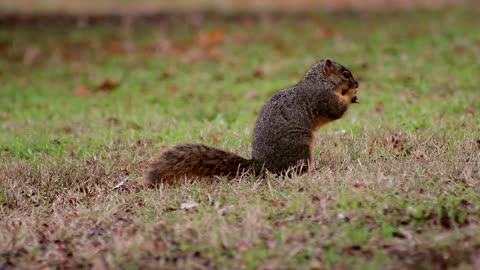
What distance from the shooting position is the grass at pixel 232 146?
15.5 feet

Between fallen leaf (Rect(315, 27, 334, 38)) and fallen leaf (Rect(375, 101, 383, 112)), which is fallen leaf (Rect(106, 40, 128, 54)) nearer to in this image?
fallen leaf (Rect(315, 27, 334, 38))

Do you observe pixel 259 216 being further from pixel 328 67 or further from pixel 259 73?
pixel 259 73

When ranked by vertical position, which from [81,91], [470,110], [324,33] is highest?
[324,33]

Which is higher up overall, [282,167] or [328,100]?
[328,100]

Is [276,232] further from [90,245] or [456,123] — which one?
[456,123]

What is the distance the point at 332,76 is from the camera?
680 centimetres

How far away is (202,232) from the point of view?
496cm

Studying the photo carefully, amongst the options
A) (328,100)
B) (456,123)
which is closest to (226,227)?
(328,100)

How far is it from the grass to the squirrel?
16 centimetres

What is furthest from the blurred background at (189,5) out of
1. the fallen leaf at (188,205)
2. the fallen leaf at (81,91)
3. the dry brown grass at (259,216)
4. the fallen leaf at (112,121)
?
the fallen leaf at (188,205)

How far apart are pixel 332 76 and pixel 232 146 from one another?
142cm

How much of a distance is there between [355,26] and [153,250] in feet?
38.7

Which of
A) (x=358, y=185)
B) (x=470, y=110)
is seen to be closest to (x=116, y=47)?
(x=470, y=110)

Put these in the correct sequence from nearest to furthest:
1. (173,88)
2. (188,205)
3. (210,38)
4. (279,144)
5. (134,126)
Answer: (188,205) → (279,144) → (134,126) → (173,88) → (210,38)
